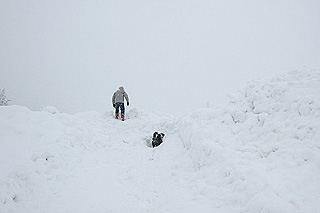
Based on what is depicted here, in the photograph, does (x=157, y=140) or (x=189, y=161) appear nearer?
(x=189, y=161)

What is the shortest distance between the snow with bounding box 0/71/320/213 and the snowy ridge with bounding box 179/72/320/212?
0.09 ft

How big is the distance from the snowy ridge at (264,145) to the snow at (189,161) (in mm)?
28

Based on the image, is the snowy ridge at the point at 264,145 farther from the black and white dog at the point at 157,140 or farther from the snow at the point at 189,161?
the black and white dog at the point at 157,140

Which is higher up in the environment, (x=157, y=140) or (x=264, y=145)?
(x=264, y=145)

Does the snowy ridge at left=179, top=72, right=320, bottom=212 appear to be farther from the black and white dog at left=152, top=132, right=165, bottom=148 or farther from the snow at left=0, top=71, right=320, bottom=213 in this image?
the black and white dog at left=152, top=132, right=165, bottom=148

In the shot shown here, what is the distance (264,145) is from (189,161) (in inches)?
122

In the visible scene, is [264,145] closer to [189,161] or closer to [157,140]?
[189,161]

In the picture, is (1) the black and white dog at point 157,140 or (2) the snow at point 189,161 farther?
(1) the black and white dog at point 157,140

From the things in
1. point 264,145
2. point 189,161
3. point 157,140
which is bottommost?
point 157,140

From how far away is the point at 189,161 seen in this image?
9.38m

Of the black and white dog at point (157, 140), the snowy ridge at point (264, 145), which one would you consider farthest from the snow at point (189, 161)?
the black and white dog at point (157, 140)

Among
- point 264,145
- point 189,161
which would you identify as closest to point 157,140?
point 189,161

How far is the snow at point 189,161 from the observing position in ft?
19.4

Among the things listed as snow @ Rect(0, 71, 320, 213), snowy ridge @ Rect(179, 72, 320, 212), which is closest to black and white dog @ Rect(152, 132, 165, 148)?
snow @ Rect(0, 71, 320, 213)
